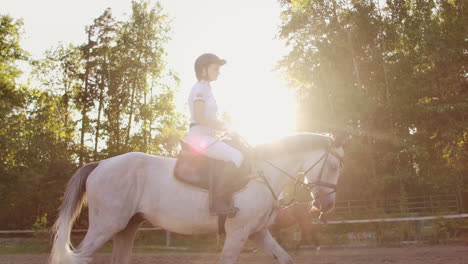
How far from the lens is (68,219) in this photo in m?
5.32

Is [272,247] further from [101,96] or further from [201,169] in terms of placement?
[101,96]

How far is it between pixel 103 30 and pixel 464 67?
83.8 ft

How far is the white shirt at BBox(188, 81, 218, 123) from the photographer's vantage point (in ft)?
17.0

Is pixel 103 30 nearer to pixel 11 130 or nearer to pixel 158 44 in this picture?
pixel 158 44

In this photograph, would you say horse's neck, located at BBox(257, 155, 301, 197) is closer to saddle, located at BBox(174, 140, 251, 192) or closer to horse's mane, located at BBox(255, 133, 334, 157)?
horse's mane, located at BBox(255, 133, 334, 157)

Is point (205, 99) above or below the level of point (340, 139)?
above

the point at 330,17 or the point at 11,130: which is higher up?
the point at 330,17

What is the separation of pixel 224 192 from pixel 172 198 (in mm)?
771

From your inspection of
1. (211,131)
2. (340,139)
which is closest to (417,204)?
(340,139)

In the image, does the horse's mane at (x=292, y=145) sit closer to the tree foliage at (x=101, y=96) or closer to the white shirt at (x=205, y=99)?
the white shirt at (x=205, y=99)

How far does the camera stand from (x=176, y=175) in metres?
5.31

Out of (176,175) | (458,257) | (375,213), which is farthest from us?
(375,213)

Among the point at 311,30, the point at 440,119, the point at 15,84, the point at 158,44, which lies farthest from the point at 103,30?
the point at 440,119

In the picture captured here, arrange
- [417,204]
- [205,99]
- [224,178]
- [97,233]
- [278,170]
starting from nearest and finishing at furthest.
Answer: [224,178]
[97,233]
[205,99]
[278,170]
[417,204]
